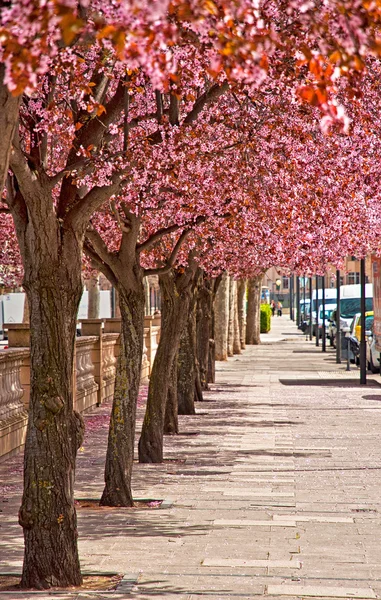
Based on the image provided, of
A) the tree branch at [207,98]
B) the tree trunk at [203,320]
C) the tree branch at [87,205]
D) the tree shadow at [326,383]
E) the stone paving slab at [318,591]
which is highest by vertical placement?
the tree branch at [207,98]

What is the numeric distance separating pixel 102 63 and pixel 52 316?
1720 millimetres

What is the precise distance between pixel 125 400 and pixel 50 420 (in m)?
4.15

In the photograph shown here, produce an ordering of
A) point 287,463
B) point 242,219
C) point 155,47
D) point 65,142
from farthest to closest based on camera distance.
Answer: point 287,463 → point 242,219 → point 65,142 → point 155,47

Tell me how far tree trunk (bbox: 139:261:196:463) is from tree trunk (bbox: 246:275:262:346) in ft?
127

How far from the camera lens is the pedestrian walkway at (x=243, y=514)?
25.4ft

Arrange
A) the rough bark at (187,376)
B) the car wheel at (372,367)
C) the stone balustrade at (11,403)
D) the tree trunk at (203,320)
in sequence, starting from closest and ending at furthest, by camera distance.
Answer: the stone balustrade at (11,403)
the rough bark at (187,376)
the tree trunk at (203,320)
the car wheel at (372,367)

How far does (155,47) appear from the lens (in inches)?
135

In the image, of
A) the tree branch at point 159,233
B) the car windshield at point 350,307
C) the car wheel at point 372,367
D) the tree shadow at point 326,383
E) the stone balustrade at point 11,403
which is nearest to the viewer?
the tree branch at point 159,233

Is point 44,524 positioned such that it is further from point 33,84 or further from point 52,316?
point 33,84

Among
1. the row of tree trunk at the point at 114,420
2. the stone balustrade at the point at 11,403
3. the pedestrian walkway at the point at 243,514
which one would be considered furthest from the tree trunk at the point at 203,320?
the stone balustrade at the point at 11,403

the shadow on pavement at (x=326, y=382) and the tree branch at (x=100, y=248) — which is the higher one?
the tree branch at (x=100, y=248)

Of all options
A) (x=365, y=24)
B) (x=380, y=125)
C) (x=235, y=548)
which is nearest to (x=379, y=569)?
(x=235, y=548)

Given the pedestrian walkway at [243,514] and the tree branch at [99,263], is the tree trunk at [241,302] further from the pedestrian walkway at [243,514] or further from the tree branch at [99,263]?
the tree branch at [99,263]

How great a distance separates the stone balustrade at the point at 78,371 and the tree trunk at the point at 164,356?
1639mm
